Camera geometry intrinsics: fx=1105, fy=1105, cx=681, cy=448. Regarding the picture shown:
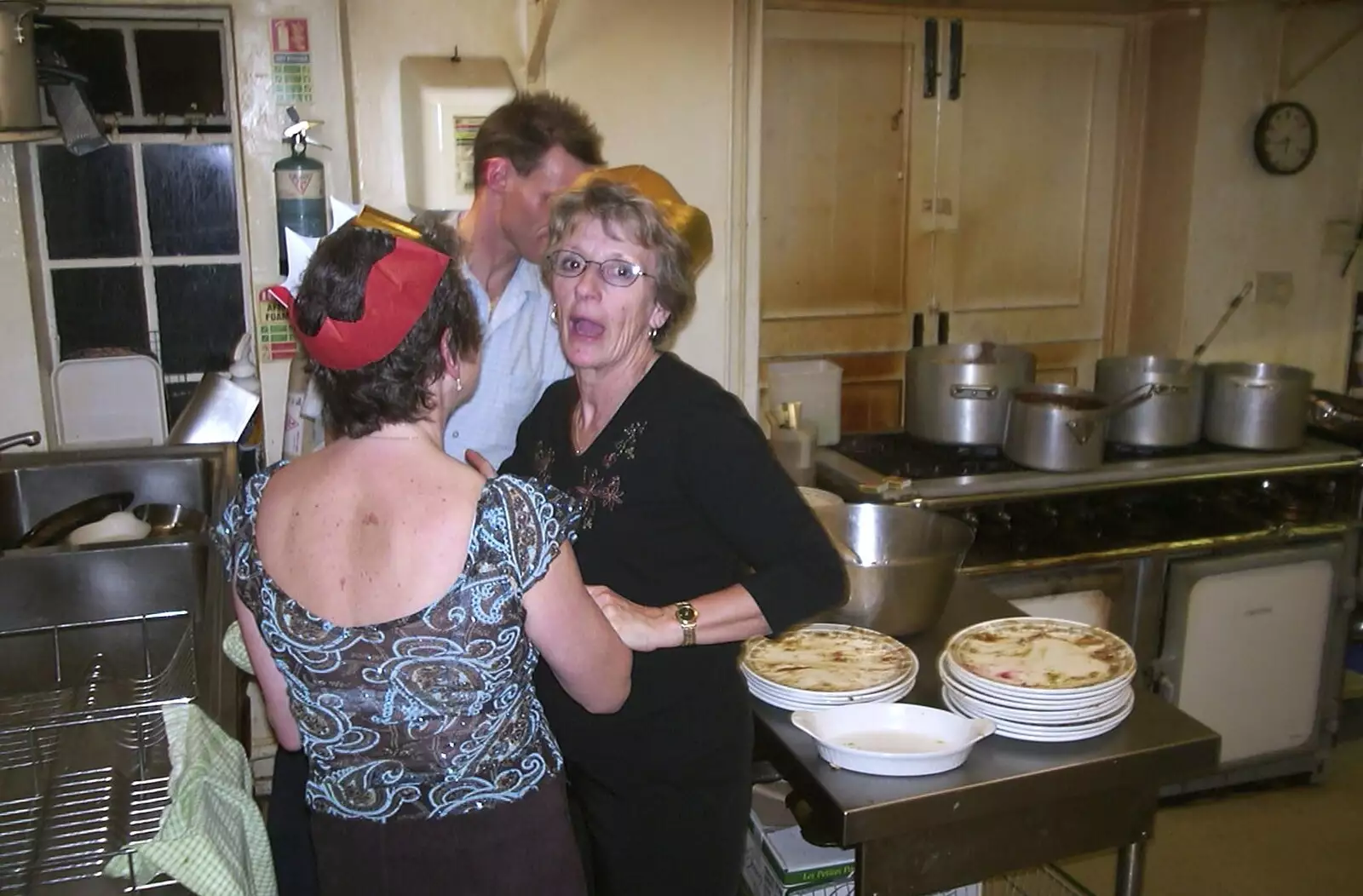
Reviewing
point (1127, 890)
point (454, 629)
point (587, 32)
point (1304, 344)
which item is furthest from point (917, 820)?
point (1304, 344)

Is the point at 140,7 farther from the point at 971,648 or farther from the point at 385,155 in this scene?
the point at 971,648

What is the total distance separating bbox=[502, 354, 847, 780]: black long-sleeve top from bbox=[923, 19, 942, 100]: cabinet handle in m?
2.19

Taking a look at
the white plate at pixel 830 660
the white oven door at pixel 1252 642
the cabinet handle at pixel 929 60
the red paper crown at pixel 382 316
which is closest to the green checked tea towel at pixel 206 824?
the red paper crown at pixel 382 316

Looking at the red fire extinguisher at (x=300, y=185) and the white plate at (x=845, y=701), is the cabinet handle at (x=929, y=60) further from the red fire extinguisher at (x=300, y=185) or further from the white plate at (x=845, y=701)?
the white plate at (x=845, y=701)

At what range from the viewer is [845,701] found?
166 centimetres

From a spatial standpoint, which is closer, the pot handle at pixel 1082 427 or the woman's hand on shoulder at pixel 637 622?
the woman's hand on shoulder at pixel 637 622

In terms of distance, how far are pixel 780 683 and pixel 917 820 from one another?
0.32 meters

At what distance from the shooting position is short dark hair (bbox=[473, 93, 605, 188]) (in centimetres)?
183

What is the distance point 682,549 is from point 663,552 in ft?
0.09

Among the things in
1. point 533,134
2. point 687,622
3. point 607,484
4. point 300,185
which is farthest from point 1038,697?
point 300,185

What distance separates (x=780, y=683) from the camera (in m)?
1.71

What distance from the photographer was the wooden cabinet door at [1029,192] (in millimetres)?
3424

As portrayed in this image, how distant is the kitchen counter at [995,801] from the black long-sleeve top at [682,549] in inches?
5.2

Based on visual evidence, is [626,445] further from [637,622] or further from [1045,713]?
[1045,713]
